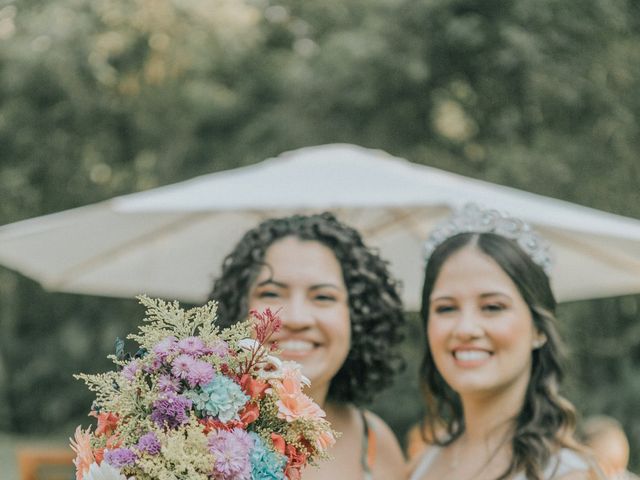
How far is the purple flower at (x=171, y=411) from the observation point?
1826 millimetres

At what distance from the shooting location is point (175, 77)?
8.74 m

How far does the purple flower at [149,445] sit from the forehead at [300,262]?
150cm

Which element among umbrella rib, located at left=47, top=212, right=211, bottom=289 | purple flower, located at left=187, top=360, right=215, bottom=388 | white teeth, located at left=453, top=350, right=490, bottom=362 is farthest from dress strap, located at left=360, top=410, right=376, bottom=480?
umbrella rib, located at left=47, top=212, right=211, bottom=289

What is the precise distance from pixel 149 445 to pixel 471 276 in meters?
1.65

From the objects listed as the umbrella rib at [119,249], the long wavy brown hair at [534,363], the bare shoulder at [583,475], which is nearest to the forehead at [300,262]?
the long wavy brown hair at [534,363]

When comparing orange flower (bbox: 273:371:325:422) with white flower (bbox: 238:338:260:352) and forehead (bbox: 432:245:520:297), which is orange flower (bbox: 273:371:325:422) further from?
forehead (bbox: 432:245:520:297)

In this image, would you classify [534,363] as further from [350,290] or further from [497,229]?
[350,290]

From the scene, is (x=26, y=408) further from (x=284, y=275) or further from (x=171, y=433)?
(x=171, y=433)

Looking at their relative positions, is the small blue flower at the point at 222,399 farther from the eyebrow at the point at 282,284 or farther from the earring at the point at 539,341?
the earring at the point at 539,341

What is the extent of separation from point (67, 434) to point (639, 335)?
18.2ft

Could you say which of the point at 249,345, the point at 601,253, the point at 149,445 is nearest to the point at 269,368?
the point at 249,345

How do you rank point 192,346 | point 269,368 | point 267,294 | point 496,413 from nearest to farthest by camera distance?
point 192,346
point 269,368
point 496,413
point 267,294

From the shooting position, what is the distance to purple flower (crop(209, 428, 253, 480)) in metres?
1.79

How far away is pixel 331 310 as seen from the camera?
3.27 metres
